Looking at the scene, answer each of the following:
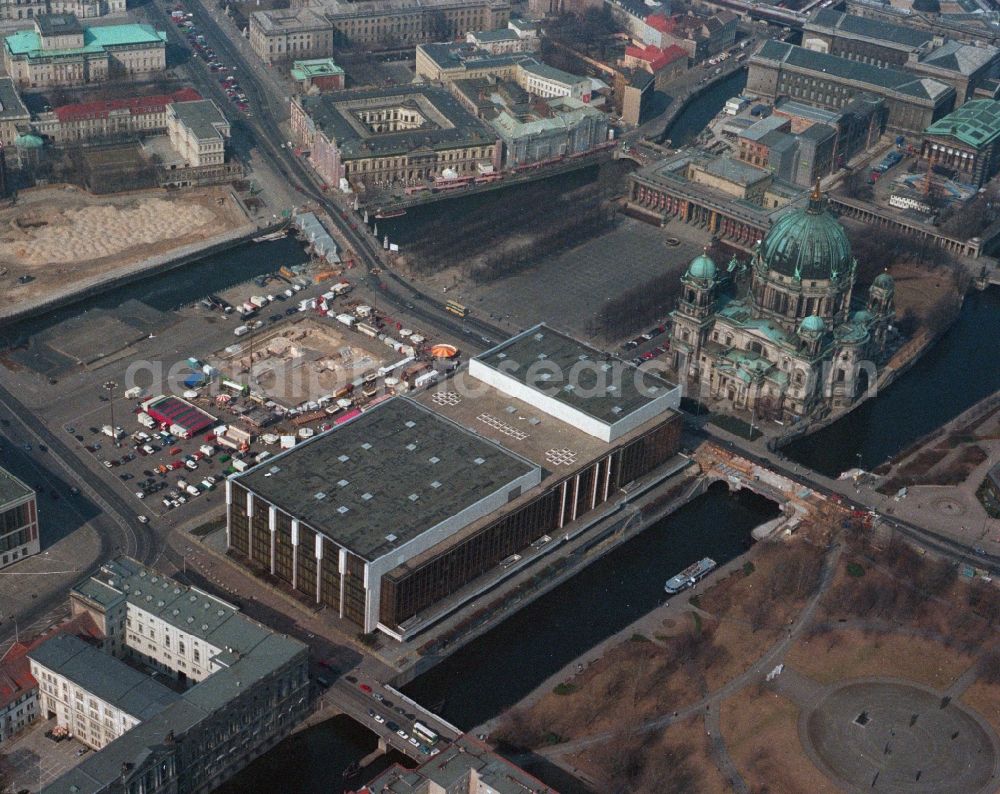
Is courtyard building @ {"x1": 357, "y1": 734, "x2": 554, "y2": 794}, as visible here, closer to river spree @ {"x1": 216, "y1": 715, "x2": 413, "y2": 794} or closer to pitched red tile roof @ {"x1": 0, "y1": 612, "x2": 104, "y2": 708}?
river spree @ {"x1": 216, "y1": 715, "x2": 413, "y2": 794}

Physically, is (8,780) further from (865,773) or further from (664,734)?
(865,773)

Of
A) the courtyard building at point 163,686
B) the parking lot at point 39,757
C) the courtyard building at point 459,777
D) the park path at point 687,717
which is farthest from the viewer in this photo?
the park path at point 687,717

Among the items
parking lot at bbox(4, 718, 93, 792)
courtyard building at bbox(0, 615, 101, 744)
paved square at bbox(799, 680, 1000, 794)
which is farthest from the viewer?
paved square at bbox(799, 680, 1000, 794)

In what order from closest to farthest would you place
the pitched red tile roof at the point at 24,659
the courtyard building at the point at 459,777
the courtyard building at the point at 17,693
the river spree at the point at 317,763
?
the courtyard building at the point at 459,777 → the river spree at the point at 317,763 → the courtyard building at the point at 17,693 → the pitched red tile roof at the point at 24,659

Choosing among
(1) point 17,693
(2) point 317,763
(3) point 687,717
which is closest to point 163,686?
(1) point 17,693

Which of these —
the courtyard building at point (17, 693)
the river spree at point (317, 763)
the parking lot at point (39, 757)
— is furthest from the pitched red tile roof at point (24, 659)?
the river spree at point (317, 763)

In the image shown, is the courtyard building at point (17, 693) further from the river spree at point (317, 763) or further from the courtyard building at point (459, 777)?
the courtyard building at point (459, 777)

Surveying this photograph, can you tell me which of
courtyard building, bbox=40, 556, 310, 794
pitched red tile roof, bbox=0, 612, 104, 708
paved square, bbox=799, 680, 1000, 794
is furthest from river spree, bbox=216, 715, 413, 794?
paved square, bbox=799, 680, 1000, 794

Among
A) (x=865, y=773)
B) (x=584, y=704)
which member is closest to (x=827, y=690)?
(x=865, y=773)

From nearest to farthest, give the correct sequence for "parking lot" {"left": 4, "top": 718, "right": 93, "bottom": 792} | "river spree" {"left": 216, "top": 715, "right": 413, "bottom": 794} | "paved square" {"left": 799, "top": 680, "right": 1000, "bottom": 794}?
"parking lot" {"left": 4, "top": 718, "right": 93, "bottom": 792}, "river spree" {"left": 216, "top": 715, "right": 413, "bottom": 794}, "paved square" {"left": 799, "top": 680, "right": 1000, "bottom": 794}

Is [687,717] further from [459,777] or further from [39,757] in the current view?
[39,757]

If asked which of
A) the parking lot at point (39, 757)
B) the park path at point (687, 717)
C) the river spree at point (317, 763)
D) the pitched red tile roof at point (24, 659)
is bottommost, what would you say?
the river spree at point (317, 763)
